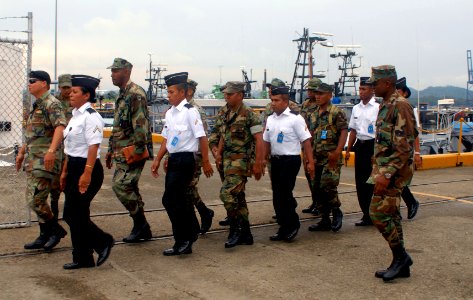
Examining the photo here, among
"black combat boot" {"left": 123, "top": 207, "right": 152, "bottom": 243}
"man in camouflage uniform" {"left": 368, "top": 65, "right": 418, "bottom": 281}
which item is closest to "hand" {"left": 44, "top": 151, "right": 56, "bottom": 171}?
"black combat boot" {"left": 123, "top": 207, "right": 152, "bottom": 243}

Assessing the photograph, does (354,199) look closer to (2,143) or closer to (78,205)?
(78,205)

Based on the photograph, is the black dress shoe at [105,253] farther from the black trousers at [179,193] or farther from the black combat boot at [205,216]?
the black combat boot at [205,216]

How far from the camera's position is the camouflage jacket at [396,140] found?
186 inches

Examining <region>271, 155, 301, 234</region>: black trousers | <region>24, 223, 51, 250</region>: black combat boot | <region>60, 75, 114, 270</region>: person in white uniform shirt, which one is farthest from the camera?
<region>271, 155, 301, 234</region>: black trousers

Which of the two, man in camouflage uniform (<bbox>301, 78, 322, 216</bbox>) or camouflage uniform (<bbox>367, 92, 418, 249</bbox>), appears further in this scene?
man in camouflage uniform (<bbox>301, 78, 322, 216</bbox>)

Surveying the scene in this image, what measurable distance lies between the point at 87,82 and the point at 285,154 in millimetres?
2162

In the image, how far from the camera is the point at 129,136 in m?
6.12

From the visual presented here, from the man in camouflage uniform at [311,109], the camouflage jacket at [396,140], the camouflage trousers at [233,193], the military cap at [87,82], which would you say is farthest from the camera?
the man in camouflage uniform at [311,109]

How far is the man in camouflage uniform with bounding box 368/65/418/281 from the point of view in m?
4.74

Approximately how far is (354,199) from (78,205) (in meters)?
5.03

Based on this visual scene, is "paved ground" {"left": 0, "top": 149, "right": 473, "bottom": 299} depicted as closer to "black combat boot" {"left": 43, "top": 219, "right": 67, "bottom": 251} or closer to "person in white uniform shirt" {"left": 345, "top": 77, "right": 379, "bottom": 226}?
"black combat boot" {"left": 43, "top": 219, "right": 67, "bottom": 251}

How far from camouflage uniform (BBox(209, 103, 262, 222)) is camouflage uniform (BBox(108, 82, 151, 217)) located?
87 centimetres

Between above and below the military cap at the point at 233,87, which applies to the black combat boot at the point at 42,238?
below

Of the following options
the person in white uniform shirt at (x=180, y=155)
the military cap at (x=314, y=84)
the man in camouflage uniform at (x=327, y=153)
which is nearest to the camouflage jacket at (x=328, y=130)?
the man in camouflage uniform at (x=327, y=153)
